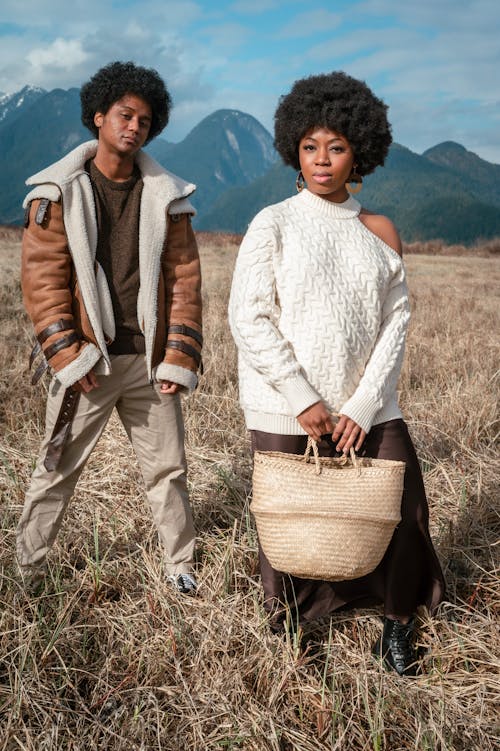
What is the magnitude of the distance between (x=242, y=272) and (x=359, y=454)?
0.67 meters

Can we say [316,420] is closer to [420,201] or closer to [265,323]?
[265,323]

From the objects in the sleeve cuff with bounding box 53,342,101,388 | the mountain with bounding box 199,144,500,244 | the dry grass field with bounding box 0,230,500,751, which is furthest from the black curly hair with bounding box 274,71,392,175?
the mountain with bounding box 199,144,500,244

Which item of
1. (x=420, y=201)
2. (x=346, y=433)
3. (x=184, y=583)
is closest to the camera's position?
(x=346, y=433)

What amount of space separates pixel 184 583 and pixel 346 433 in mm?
1010

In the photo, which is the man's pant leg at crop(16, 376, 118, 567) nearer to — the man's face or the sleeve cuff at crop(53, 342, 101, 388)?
the sleeve cuff at crop(53, 342, 101, 388)

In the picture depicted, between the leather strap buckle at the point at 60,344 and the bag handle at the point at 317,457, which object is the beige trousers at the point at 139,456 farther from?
the bag handle at the point at 317,457

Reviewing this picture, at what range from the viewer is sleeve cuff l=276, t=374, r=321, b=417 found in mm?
1790

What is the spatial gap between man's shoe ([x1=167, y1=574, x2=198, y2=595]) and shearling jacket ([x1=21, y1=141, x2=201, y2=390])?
0.75 metres

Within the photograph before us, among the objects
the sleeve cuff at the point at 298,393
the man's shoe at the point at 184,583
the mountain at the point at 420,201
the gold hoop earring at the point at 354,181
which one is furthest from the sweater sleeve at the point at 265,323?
the mountain at the point at 420,201

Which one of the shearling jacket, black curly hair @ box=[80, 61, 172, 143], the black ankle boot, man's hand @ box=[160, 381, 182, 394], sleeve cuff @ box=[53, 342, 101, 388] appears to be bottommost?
the black ankle boot

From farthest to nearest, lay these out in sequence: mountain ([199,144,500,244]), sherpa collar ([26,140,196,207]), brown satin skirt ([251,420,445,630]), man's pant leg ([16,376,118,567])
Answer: mountain ([199,144,500,244])
man's pant leg ([16,376,118,567])
sherpa collar ([26,140,196,207])
brown satin skirt ([251,420,445,630])

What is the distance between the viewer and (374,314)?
1923 millimetres

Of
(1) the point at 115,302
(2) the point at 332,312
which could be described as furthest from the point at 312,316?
(1) the point at 115,302

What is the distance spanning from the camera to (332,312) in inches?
72.3
